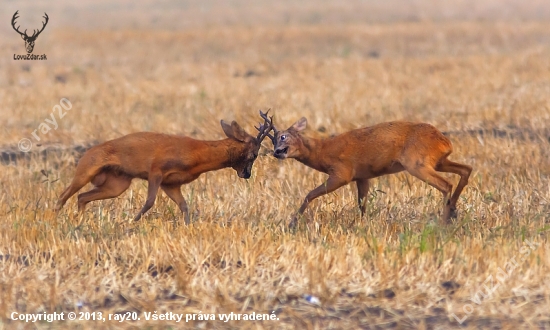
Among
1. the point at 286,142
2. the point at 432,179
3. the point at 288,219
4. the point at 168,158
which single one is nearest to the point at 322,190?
the point at 288,219

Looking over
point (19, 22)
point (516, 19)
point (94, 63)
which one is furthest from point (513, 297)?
point (19, 22)

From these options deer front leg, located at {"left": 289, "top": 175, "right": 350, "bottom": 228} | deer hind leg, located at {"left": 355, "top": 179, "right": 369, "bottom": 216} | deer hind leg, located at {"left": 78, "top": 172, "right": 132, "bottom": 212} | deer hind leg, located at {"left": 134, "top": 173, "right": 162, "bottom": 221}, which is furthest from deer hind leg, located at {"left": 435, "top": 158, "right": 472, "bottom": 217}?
deer hind leg, located at {"left": 78, "top": 172, "right": 132, "bottom": 212}

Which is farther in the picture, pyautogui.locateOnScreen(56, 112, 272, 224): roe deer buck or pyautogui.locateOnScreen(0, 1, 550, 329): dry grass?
pyautogui.locateOnScreen(56, 112, 272, 224): roe deer buck

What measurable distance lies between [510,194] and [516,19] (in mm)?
24803

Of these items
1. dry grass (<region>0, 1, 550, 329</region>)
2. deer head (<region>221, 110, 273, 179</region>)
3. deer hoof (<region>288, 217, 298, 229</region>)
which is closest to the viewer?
dry grass (<region>0, 1, 550, 329</region>)

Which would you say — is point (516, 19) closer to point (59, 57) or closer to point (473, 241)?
point (59, 57)

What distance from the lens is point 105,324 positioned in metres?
6.40

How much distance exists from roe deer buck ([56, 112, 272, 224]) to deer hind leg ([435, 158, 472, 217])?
1776 millimetres

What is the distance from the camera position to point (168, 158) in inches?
360

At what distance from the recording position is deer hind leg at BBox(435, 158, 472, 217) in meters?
9.23

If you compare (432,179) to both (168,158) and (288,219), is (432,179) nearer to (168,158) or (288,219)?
(288,219)

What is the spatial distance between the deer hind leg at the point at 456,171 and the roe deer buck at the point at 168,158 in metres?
1.78

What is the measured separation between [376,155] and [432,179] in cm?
57

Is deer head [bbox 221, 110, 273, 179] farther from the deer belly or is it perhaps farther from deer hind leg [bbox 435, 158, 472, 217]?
deer hind leg [bbox 435, 158, 472, 217]
